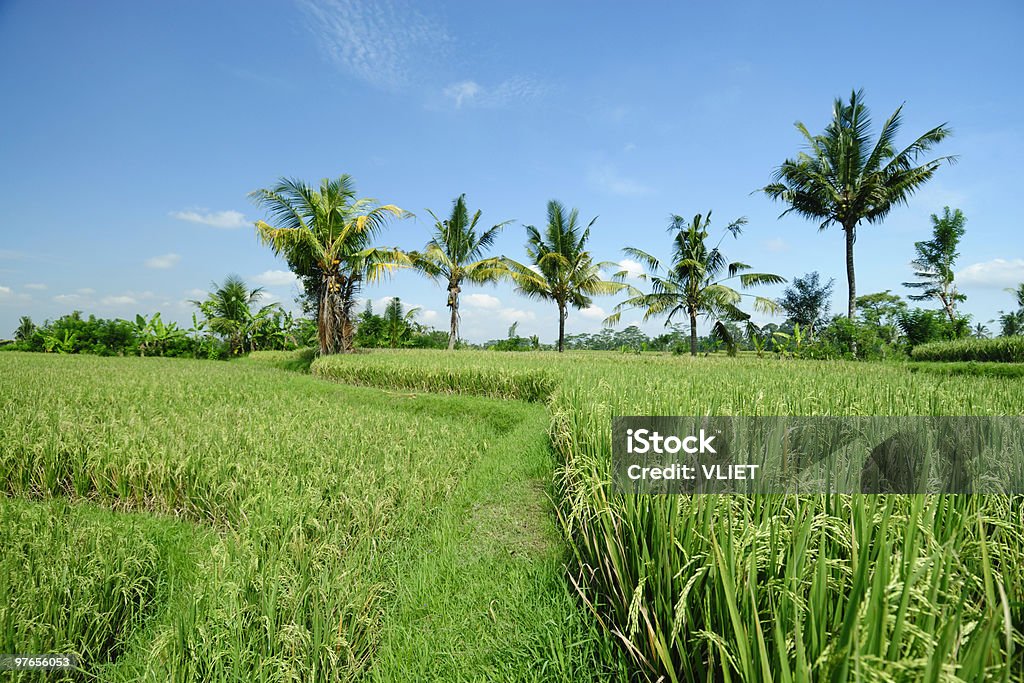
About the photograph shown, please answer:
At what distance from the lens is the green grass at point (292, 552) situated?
6.56 ft

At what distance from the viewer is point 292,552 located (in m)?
2.54

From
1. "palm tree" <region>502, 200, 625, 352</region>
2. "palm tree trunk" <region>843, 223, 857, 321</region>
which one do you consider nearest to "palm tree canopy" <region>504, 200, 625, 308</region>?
"palm tree" <region>502, 200, 625, 352</region>

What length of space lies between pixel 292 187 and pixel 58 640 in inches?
620

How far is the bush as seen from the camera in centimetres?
1087

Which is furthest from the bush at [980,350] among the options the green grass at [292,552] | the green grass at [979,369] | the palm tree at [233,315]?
the palm tree at [233,315]

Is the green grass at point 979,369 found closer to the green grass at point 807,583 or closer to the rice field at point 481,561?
the rice field at point 481,561

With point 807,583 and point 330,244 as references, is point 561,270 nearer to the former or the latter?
point 330,244

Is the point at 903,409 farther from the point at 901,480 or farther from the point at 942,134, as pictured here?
Answer: the point at 942,134

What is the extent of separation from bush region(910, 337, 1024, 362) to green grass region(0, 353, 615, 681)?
12938 mm

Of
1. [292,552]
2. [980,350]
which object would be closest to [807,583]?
[292,552]

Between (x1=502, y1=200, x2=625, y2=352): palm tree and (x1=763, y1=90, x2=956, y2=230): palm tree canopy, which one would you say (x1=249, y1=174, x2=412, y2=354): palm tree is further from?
(x1=763, y1=90, x2=956, y2=230): palm tree canopy

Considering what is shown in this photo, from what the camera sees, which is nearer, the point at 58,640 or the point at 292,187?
the point at 58,640

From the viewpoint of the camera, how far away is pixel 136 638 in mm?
2266

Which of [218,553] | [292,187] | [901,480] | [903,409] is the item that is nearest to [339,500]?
A: [218,553]
